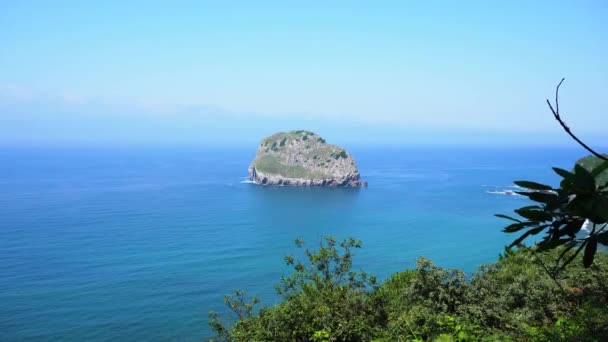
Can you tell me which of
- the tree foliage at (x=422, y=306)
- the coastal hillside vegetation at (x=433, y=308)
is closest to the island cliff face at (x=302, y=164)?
the coastal hillside vegetation at (x=433, y=308)

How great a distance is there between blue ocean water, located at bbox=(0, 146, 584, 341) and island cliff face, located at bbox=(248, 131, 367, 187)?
8.78m

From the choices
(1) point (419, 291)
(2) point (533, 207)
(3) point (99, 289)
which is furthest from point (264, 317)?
(3) point (99, 289)

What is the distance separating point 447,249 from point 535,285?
2062 inches

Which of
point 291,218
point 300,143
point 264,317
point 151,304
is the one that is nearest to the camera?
point 264,317

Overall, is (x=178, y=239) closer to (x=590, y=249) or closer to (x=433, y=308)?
(x=433, y=308)

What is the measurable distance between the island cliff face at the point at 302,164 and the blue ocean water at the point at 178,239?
878 centimetres

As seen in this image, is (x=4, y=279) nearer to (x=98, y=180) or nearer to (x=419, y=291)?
(x=419, y=291)

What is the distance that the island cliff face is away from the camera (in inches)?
5128

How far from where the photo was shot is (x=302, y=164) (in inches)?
5453

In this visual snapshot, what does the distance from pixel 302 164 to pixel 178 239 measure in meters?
72.9

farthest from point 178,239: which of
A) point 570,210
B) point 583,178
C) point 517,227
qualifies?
point 583,178

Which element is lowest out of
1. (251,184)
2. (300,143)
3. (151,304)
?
(151,304)

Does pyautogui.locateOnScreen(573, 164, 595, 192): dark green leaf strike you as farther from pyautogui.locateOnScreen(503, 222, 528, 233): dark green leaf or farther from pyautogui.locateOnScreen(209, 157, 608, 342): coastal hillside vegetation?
pyautogui.locateOnScreen(209, 157, 608, 342): coastal hillside vegetation

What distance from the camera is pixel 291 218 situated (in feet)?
288
